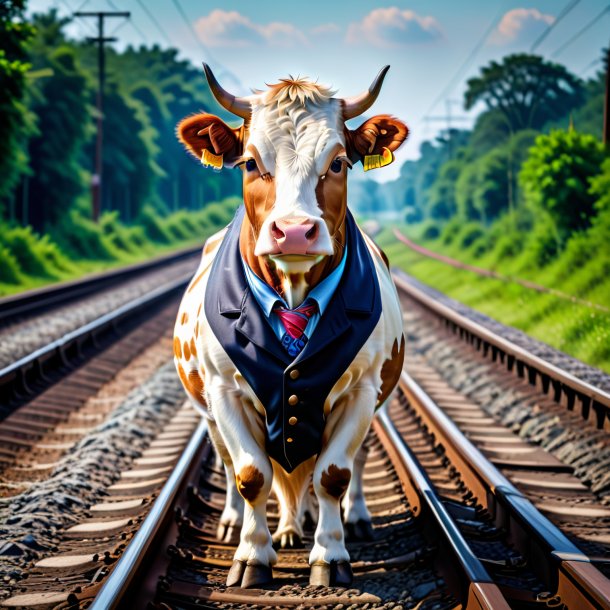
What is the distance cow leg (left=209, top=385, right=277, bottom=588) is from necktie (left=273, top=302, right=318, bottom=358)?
400 millimetres

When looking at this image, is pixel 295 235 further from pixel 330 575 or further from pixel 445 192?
pixel 445 192

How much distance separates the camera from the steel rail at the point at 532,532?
13.4 ft

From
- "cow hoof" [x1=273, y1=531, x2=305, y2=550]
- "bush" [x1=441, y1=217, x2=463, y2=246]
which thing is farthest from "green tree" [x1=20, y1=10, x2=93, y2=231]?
"cow hoof" [x1=273, y1=531, x2=305, y2=550]

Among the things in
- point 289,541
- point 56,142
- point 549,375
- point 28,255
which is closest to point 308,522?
point 289,541

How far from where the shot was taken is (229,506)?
18.7 feet

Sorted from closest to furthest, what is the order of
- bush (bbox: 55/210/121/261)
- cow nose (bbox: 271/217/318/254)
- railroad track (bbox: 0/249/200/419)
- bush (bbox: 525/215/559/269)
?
1. cow nose (bbox: 271/217/318/254)
2. railroad track (bbox: 0/249/200/419)
3. bush (bbox: 525/215/559/269)
4. bush (bbox: 55/210/121/261)

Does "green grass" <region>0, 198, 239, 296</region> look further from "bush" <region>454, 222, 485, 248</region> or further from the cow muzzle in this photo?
the cow muzzle

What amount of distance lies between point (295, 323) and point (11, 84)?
19.9 metres

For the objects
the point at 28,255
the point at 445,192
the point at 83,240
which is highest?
the point at 445,192

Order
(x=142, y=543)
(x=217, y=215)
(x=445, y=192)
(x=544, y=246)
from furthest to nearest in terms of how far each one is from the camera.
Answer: (x=217, y=215) → (x=445, y=192) → (x=544, y=246) → (x=142, y=543)

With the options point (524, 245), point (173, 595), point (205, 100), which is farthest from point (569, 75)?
point (205, 100)

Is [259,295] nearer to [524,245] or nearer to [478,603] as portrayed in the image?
[478,603]

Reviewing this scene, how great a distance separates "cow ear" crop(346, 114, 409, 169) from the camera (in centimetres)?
500

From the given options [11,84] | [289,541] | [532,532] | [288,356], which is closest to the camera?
[288,356]
